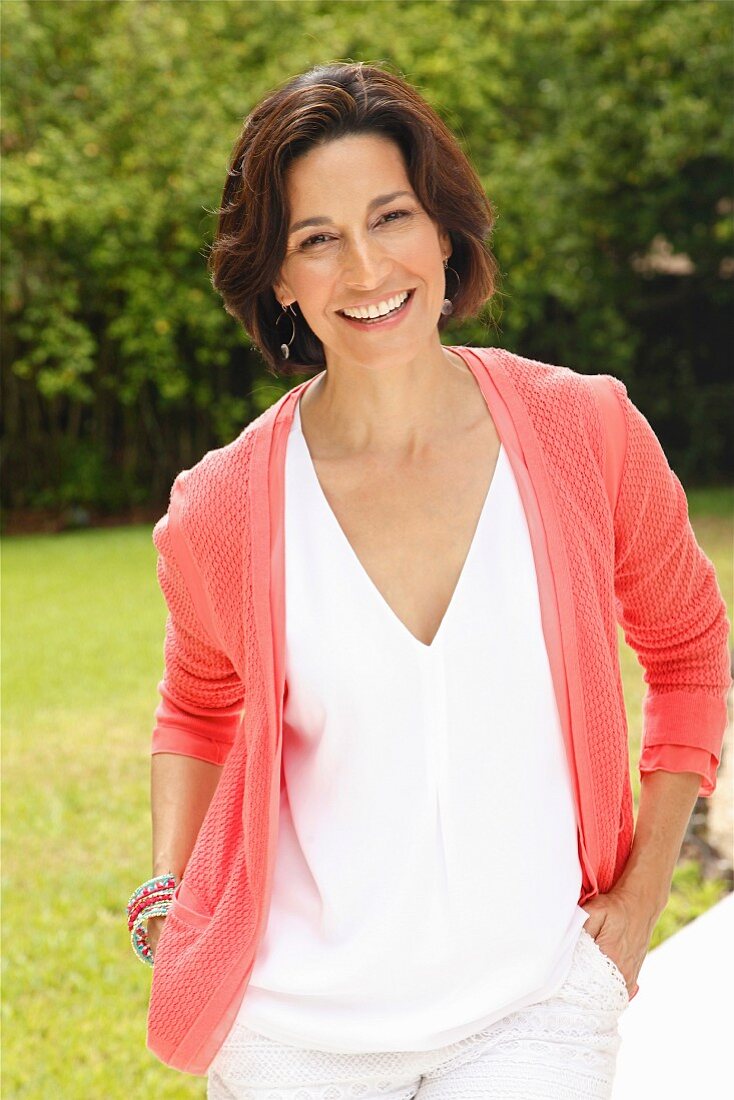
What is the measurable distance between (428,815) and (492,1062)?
307mm

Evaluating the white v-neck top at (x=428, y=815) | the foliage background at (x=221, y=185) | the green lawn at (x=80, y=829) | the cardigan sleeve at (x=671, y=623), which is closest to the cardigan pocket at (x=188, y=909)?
the white v-neck top at (x=428, y=815)

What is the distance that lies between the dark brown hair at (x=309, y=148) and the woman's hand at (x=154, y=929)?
871 millimetres

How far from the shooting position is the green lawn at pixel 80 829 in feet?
11.2

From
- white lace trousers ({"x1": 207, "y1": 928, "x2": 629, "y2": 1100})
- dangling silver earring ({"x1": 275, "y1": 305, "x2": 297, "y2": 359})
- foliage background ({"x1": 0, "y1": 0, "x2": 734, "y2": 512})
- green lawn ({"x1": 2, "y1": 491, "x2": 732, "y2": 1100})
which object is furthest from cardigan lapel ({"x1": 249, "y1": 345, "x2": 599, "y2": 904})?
foliage background ({"x1": 0, "y1": 0, "x2": 734, "y2": 512})

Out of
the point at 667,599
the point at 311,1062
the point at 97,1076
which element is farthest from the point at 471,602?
the point at 97,1076

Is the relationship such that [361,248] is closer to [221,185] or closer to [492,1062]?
[492,1062]

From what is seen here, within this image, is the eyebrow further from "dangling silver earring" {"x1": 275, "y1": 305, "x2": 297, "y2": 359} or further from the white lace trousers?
the white lace trousers

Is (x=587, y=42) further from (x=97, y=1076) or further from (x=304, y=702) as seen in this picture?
(x=304, y=702)

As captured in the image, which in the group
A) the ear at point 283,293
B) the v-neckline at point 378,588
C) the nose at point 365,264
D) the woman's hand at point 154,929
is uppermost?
the nose at point 365,264

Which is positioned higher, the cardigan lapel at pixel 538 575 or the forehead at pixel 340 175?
the forehead at pixel 340 175

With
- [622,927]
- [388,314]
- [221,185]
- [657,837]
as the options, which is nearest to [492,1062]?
[622,927]

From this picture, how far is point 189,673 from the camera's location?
6.22ft

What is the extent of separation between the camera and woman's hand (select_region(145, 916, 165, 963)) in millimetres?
1826

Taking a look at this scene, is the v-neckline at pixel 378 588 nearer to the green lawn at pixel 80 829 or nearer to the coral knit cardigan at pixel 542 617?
the coral knit cardigan at pixel 542 617
